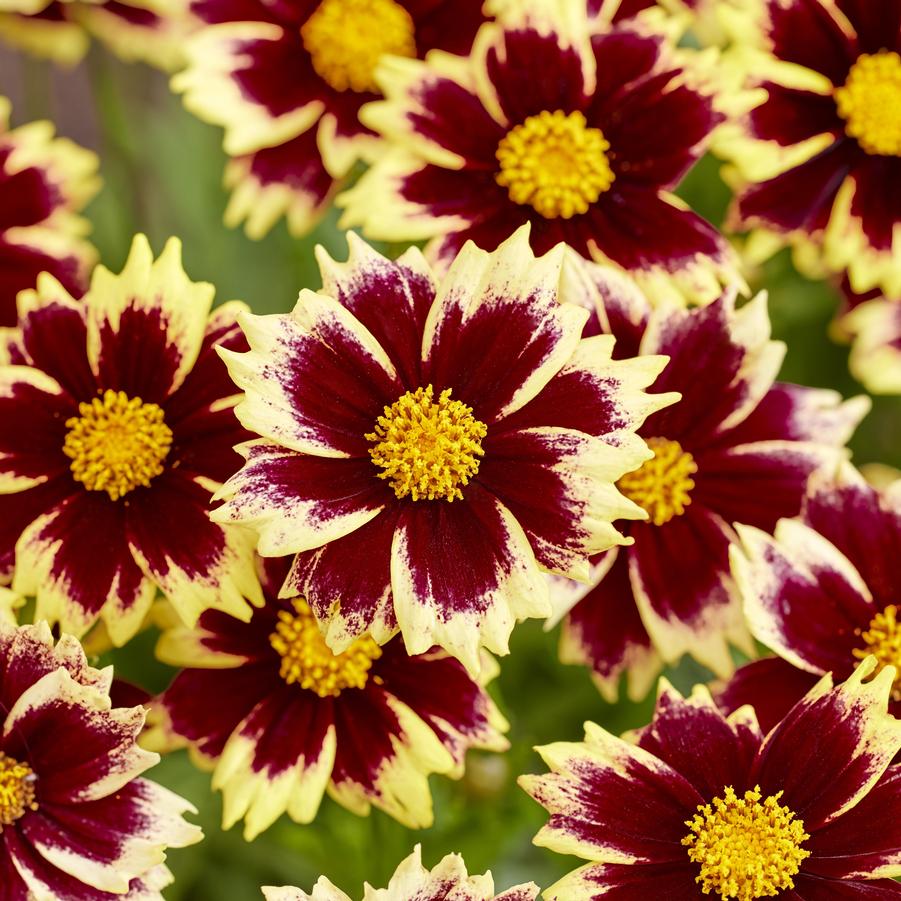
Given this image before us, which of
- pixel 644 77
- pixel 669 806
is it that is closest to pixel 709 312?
pixel 644 77

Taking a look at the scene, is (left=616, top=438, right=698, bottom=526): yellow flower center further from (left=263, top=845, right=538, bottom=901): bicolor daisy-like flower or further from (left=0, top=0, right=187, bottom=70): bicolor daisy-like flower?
(left=0, top=0, right=187, bottom=70): bicolor daisy-like flower

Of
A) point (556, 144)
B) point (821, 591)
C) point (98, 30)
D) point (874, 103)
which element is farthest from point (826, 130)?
point (98, 30)

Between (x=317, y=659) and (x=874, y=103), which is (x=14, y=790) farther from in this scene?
(x=874, y=103)

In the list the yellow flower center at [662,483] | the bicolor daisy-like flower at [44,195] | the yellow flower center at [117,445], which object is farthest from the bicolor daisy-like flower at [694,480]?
the bicolor daisy-like flower at [44,195]

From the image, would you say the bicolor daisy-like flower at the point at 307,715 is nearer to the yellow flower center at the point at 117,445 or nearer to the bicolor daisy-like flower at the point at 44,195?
the yellow flower center at the point at 117,445

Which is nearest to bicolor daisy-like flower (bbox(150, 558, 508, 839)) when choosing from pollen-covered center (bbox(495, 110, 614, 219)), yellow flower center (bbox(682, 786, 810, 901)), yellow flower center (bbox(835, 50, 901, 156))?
yellow flower center (bbox(682, 786, 810, 901))
